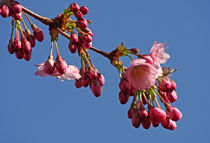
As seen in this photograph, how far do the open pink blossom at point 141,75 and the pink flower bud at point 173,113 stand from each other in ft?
1.13

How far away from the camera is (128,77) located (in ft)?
7.18

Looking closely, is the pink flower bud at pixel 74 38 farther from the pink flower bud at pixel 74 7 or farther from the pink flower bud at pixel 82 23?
the pink flower bud at pixel 74 7

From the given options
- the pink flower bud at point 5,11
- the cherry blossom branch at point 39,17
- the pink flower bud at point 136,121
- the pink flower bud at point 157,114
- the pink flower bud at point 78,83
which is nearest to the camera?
the pink flower bud at point 5,11

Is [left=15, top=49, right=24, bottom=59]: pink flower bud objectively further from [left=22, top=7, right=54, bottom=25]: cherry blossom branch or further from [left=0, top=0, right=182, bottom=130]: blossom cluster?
[left=22, top=7, right=54, bottom=25]: cherry blossom branch

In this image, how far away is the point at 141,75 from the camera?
7.30 ft

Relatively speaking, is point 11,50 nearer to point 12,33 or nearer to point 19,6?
point 12,33

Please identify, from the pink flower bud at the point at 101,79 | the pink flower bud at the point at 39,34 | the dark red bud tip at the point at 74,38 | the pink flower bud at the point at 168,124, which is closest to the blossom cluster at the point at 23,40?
the pink flower bud at the point at 39,34

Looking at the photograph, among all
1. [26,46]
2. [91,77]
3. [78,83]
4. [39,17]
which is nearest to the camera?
[39,17]

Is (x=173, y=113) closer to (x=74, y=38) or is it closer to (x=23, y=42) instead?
(x=74, y=38)

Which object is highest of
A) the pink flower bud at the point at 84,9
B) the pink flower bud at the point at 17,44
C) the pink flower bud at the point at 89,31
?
the pink flower bud at the point at 84,9

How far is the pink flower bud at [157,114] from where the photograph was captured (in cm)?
223

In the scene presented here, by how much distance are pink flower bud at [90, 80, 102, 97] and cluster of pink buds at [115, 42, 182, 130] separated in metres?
0.18

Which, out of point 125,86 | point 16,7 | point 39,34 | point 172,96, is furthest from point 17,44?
point 172,96

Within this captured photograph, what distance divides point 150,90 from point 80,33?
737mm
